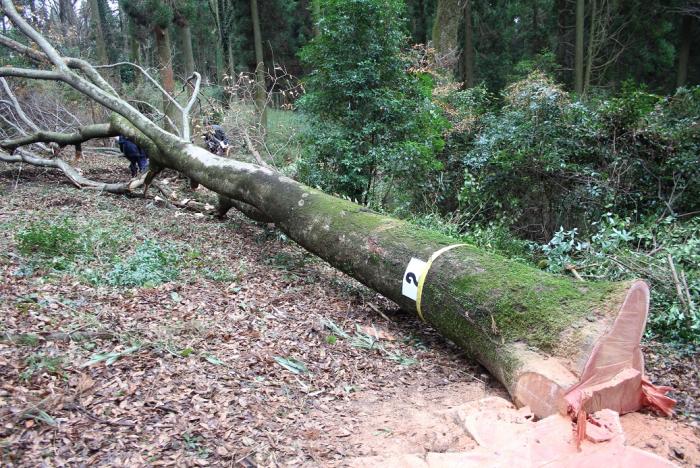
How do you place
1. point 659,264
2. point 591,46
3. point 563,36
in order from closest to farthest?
1. point 659,264
2. point 591,46
3. point 563,36

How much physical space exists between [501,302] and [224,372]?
2110mm

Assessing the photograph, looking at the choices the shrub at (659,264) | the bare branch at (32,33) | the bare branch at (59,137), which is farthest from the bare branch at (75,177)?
the shrub at (659,264)

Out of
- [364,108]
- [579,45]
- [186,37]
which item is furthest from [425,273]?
[579,45]

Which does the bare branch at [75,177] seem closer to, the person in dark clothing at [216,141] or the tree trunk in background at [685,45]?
the person in dark clothing at [216,141]

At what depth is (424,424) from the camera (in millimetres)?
2957

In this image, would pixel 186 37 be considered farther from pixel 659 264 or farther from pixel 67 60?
pixel 659 264

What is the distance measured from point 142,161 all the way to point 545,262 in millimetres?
8100

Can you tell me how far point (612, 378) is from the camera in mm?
2791

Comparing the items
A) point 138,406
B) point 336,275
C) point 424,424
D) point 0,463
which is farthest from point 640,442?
point 336,275

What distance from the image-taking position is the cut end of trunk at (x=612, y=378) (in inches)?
107

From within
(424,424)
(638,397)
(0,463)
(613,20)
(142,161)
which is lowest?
(424,424)

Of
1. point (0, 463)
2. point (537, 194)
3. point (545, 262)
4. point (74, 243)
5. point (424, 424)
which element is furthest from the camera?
point (537, 194)

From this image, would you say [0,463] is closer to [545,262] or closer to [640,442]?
[640,442]

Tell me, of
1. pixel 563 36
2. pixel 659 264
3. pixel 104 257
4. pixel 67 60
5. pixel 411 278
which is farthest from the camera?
pixel 563 36
